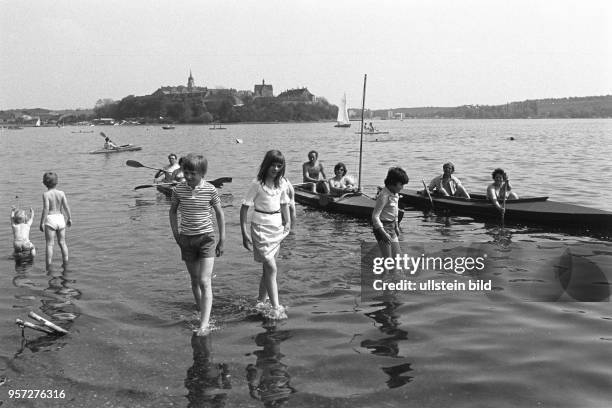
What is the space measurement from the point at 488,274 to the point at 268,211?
4.83m

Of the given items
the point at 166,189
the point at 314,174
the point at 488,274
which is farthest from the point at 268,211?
the point at 166,189

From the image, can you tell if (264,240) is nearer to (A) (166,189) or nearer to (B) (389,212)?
(B) (389,212)

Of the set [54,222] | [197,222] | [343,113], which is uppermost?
[343,113]

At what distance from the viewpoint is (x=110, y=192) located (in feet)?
76.5

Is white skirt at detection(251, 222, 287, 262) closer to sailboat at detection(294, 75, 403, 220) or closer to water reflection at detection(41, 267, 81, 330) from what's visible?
water reflection at detection(41, 267, 81, 330)

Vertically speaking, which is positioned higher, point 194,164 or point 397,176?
point 194,164

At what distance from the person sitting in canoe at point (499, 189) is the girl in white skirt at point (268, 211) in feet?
28.6

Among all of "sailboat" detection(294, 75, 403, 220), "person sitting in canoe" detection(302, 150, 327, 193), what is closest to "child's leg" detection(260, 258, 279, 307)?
"sailboat" detection(294, 75, 403, 220)

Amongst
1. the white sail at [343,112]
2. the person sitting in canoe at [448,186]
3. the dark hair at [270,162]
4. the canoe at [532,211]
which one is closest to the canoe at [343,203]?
the canoe at [532,211]

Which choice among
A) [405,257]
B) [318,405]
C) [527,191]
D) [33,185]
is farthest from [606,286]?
[33,185]

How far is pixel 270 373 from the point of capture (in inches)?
232

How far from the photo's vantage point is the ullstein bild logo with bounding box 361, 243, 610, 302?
8.65m

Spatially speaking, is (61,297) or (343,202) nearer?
(61,297)

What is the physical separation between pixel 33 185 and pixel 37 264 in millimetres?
18132
